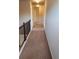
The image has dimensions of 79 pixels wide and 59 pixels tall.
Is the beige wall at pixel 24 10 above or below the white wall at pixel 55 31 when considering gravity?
above

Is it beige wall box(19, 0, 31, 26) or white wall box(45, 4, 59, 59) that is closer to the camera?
white wall box(45, 4, 59, 59)

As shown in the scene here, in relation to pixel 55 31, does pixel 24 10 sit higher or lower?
higher

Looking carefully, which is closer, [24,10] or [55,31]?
[55,31]

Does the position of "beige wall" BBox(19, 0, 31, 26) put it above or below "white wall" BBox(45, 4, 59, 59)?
above

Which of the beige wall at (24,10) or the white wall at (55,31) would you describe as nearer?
the white wall at (55,31)
